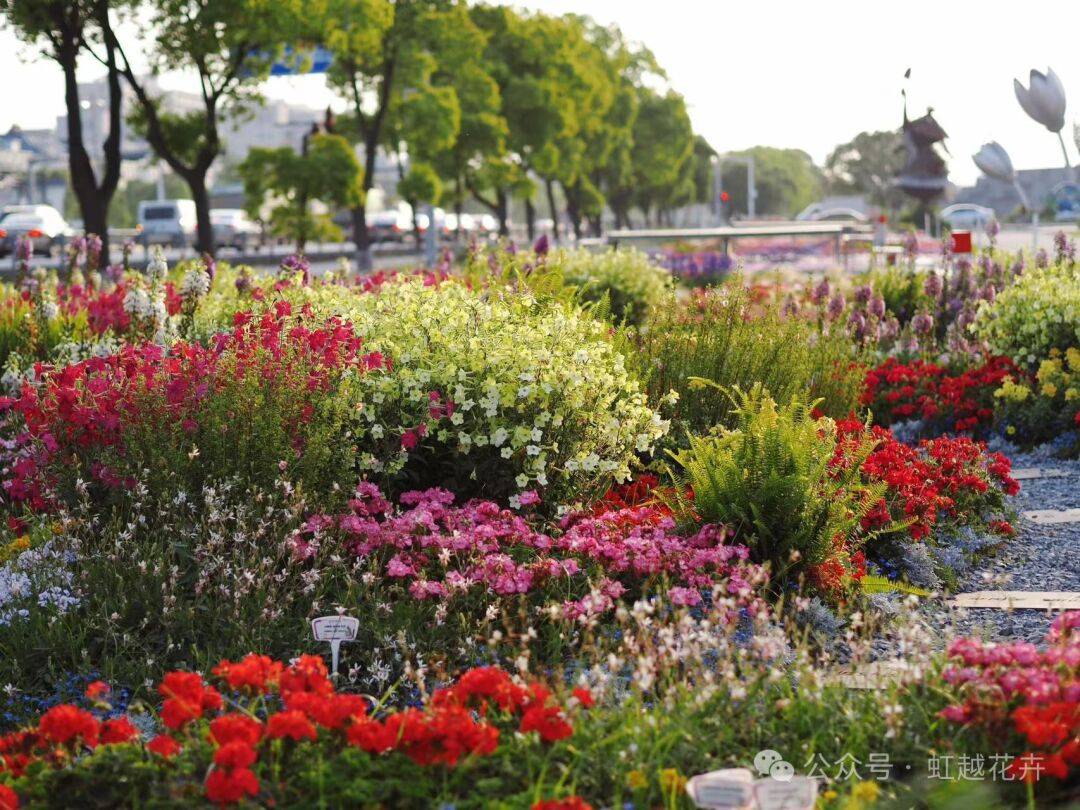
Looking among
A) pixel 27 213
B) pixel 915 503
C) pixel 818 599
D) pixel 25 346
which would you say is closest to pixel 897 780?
pixel 818 599

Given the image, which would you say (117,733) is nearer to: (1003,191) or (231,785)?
(231,785)

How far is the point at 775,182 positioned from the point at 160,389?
130 m

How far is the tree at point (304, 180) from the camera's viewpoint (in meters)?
26.9

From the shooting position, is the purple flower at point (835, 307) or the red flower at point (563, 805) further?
the purple flower at point (835, 307)

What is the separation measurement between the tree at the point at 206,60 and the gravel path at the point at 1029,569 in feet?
60.3

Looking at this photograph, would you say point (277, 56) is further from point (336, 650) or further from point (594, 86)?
point (594, 86)

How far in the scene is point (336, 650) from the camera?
403cm

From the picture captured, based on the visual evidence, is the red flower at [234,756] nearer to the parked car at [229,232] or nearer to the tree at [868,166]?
the parked car at [229,232]

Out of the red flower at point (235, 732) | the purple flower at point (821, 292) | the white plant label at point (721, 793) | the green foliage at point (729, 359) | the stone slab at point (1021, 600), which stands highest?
the purple flower at point (821, 292)

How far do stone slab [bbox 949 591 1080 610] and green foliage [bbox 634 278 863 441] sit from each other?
187 centimetres

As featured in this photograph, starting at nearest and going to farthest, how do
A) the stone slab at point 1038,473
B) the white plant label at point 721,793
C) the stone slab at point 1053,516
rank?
the white plant label at point 721,793, the stone slab at point 1053,516, the stone slab at point 1038,473

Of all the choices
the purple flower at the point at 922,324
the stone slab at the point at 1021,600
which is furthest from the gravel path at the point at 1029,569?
the purple flower at the point at 922,324

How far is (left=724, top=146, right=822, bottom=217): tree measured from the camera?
120m

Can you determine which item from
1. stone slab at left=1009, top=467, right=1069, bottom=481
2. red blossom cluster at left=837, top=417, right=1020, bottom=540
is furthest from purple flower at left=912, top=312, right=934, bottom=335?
red blossom cluster at left=837, top=417, right=1020, bottom=540
